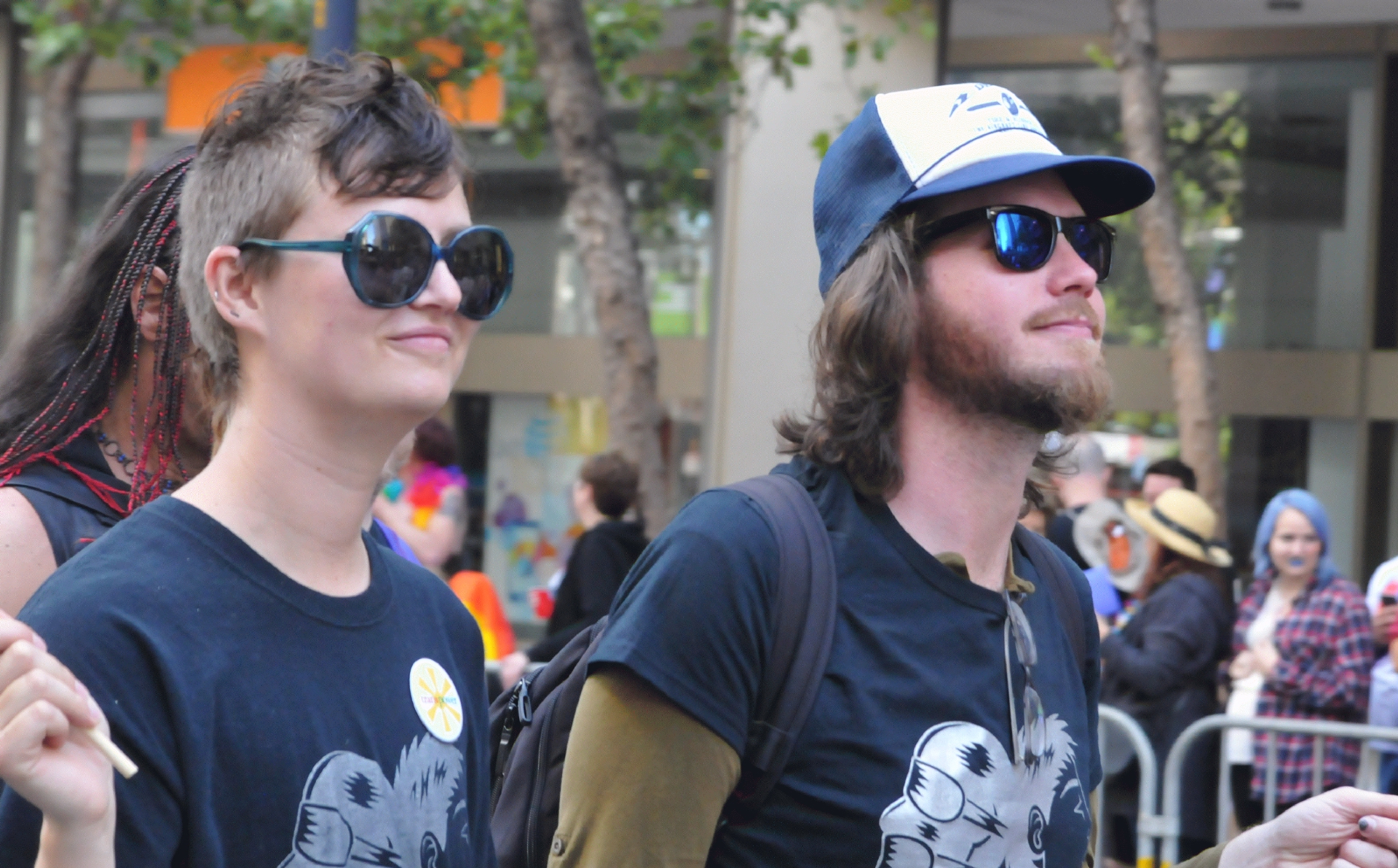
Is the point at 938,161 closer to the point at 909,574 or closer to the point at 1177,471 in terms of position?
the point at 909,574

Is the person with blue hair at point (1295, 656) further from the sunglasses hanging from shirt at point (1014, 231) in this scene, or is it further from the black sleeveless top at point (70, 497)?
the black sleeveless top at point (70, 497)

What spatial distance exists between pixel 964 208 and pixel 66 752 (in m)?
1.46

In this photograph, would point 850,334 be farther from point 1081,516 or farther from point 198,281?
point 1081,516

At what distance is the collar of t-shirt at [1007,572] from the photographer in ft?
6.93

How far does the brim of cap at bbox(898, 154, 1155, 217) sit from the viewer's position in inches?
84.3

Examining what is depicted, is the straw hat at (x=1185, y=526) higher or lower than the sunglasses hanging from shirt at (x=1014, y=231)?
lower

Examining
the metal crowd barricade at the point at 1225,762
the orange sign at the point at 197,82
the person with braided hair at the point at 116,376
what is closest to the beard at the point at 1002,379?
the person with braided hair at the point at 116,376

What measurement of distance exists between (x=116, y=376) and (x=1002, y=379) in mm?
1266

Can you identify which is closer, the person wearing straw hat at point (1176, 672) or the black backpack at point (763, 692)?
the black backpack at point (763, 692)

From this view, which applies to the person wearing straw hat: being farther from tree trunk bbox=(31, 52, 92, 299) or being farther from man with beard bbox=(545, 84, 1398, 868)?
tree trunk bbox=(31, 52, 92, 299)

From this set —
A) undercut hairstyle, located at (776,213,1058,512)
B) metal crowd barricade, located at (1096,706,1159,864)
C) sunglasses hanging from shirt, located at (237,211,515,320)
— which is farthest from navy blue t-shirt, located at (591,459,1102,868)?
metal crowd barricade, located at (1096,706,1159,864)

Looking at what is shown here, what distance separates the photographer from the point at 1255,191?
1066 centimetres

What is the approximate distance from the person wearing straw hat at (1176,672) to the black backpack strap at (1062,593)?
3.60 metres

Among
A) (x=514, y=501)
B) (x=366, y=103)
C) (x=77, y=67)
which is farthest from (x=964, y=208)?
(x=514, y=501)
